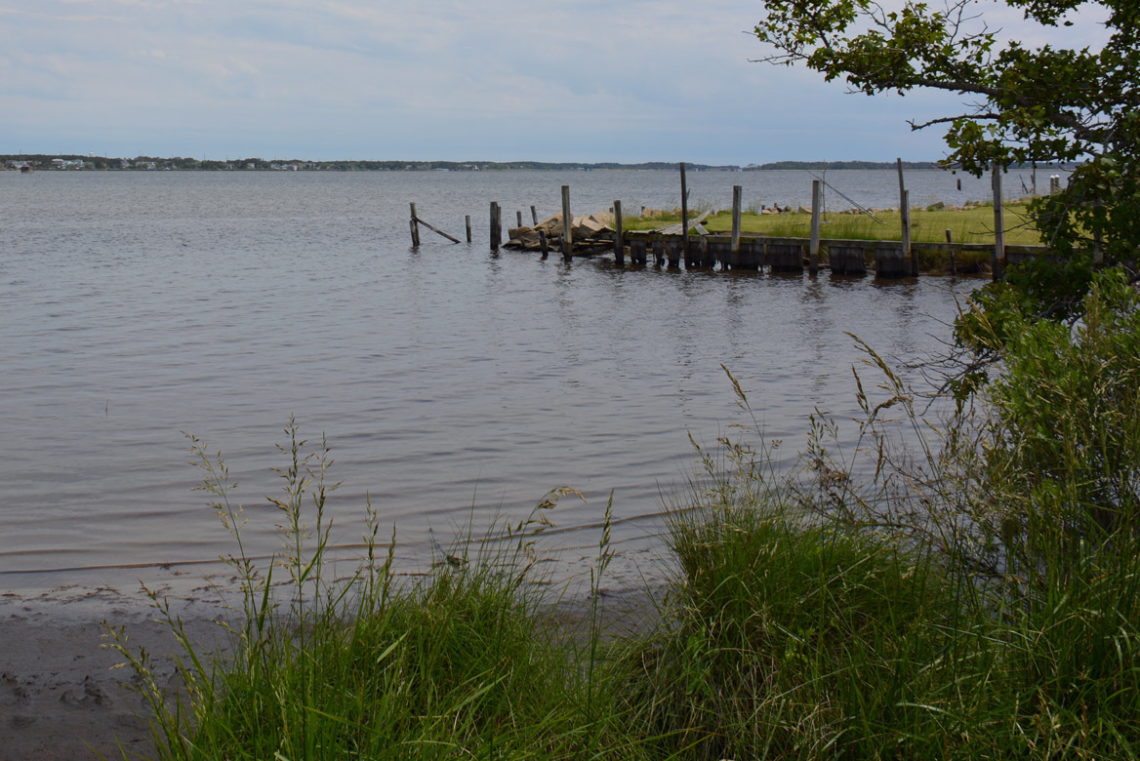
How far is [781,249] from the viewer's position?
30.4 metres

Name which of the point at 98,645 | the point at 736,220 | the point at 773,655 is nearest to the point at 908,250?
the point at 736,220

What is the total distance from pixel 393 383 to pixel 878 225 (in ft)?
71.4

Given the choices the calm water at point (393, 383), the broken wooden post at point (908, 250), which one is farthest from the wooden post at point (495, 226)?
the broken wooden post at point (908, 250)

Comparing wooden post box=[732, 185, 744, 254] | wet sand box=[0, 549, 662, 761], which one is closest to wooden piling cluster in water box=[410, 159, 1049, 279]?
wooden post box=[732, 185, 744, 254]

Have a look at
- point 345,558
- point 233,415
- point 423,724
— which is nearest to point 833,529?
point 423,724

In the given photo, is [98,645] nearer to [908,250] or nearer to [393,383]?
[393,383]

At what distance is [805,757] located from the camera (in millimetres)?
3062

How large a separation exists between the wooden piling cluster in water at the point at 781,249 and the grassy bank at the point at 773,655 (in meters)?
19.4

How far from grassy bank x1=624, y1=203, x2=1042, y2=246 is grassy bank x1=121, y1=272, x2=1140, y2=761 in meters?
23.5

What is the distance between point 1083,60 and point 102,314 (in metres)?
19.7

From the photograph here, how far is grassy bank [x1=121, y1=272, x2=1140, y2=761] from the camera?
280cm

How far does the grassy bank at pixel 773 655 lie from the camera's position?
280 centimetres

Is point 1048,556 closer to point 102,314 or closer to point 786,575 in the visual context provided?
point 786,575

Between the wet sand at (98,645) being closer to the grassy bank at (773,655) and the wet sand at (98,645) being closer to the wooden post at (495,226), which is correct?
the grassy bank at (773,655)
